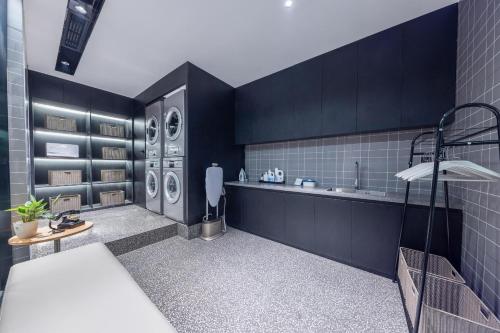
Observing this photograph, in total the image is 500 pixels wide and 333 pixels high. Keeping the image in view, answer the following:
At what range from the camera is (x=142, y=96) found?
12.8 feet

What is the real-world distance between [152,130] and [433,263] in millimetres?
4373

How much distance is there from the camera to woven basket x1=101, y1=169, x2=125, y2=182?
394 cm

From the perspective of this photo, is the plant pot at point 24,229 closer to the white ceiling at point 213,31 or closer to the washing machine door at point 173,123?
the washing machine door at point 173,123

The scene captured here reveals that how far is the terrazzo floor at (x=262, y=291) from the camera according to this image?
1327 mm

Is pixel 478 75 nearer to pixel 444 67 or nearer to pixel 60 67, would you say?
pixel 444 67

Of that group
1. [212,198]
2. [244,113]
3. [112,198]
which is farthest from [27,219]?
[244,113]

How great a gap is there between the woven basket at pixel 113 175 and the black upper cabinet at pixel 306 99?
3910 mm

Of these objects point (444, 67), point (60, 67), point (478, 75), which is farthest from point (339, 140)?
point (60, 67)

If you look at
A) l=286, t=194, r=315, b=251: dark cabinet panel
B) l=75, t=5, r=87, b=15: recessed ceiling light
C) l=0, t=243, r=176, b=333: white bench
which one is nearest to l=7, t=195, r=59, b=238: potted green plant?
l=0, t=243, r=176, b=333: white bench

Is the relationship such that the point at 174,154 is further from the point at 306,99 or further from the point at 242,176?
the point at 306,99

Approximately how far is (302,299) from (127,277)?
4.48 feet

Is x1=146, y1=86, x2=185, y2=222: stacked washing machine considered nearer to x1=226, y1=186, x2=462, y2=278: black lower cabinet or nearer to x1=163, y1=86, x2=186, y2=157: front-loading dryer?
x1=163, y1=86, x2=186, y2=157: front-loading dryer

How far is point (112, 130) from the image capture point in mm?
4070

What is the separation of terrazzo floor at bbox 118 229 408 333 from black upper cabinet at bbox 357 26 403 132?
1.70 metres
